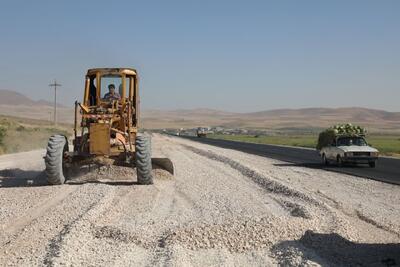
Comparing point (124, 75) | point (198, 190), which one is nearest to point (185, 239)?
point (198, 190)

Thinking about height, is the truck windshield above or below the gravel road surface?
above

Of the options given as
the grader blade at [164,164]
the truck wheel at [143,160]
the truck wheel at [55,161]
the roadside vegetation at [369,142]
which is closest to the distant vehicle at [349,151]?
the grader blade at [164,164]

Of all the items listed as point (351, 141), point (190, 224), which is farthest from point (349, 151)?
point (190, 224)

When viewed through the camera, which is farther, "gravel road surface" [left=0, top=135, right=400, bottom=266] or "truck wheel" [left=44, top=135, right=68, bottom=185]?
"truck wheel" [left=44, top=135, right=68, bottom=185]

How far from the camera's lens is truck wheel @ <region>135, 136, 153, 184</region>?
56.5ft

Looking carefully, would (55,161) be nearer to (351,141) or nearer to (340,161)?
(340,161)

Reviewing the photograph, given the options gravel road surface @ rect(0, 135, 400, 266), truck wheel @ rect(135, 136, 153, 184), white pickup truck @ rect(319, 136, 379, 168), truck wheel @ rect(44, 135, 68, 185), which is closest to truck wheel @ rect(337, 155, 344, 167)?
white pickup truck @ rect(319, 136, 379, 168)

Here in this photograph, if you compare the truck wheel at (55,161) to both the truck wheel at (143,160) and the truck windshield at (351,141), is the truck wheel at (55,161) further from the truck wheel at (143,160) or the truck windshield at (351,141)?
the truck windshield at (351,141)

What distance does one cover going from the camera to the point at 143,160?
17.2 meters

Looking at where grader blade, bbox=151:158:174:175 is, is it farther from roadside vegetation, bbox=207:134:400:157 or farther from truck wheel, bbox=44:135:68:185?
roadside vegetation, bbox=207:134:400:157

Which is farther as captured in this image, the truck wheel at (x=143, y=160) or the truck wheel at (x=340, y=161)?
the truck wheel at (x=340, y=161)

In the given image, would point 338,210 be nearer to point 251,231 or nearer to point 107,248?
point 251,231

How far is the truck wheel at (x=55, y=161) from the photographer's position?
1717cm

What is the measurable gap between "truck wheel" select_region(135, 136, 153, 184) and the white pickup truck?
15.1 metres
